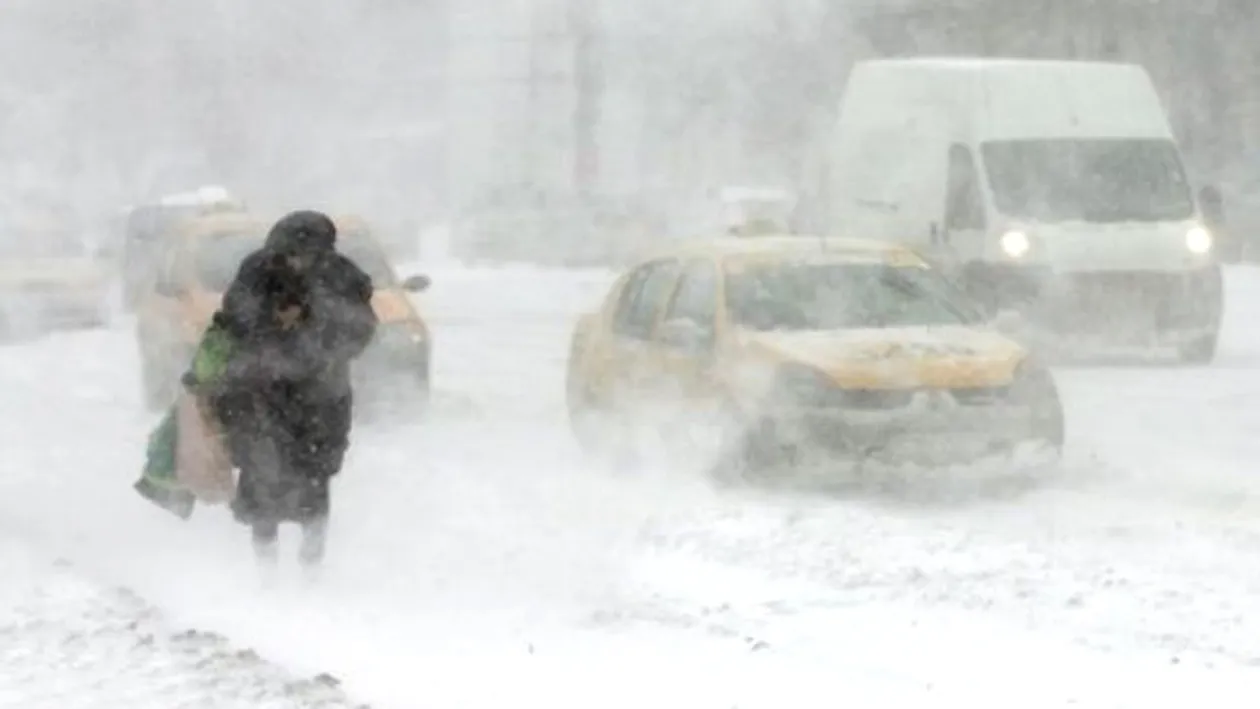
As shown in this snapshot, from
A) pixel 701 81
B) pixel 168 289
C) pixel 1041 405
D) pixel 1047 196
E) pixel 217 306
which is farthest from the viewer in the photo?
pixel 701 81

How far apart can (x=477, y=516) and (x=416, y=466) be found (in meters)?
1.94

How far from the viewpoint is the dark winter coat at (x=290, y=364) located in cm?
920

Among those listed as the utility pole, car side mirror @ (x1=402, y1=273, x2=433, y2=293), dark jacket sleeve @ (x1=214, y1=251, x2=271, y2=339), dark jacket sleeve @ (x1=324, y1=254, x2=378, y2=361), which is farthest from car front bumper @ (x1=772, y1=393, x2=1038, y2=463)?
the utility pole

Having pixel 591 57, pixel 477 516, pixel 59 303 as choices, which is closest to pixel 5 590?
pixel 477 516

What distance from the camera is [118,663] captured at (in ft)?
26.2

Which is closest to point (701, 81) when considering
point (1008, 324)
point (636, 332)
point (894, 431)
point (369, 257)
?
point (369, 257)

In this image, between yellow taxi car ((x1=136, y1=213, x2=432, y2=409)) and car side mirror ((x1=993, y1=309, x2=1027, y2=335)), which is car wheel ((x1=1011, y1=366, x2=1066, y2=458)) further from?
yellow taxi car ((x1=136, y1=213, x2=432, y2=409))

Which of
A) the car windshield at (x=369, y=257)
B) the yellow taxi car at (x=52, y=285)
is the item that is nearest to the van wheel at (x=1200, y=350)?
the car windshield at (x=369, y=257)

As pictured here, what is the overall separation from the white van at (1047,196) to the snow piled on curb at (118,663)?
10128 mm

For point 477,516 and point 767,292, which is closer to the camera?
point 477,516

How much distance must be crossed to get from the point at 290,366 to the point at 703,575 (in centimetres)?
175

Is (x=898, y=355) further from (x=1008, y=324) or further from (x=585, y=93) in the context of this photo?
(x=585, y=93)

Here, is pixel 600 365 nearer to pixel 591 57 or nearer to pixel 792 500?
pixel 792 500

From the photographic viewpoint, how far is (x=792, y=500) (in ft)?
37.4
